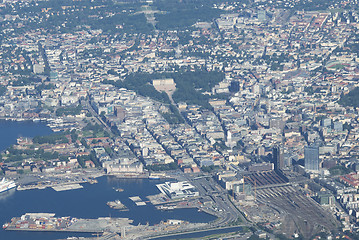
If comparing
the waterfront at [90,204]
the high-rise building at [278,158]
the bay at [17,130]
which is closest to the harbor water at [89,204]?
the waterfront at [90,204]

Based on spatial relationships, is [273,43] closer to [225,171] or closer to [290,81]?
[290,81]

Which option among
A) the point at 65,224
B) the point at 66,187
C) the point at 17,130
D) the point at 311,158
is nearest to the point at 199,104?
the point at 17,130

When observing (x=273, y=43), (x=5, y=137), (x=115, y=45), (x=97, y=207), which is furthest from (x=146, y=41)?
(x=97, y=207)

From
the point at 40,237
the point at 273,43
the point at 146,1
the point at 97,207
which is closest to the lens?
the point at 40,237

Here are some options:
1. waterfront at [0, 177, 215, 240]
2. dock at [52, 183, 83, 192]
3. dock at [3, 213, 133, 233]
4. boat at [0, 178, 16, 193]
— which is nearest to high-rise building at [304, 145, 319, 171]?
waterfront at [0, 177, 215, 240]

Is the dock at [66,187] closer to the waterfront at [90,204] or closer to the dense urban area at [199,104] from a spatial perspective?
the waterfront at [90,204]

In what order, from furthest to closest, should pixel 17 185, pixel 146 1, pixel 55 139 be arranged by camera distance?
pixel 146 1 < pixel 55 139 < pixel 17 185
